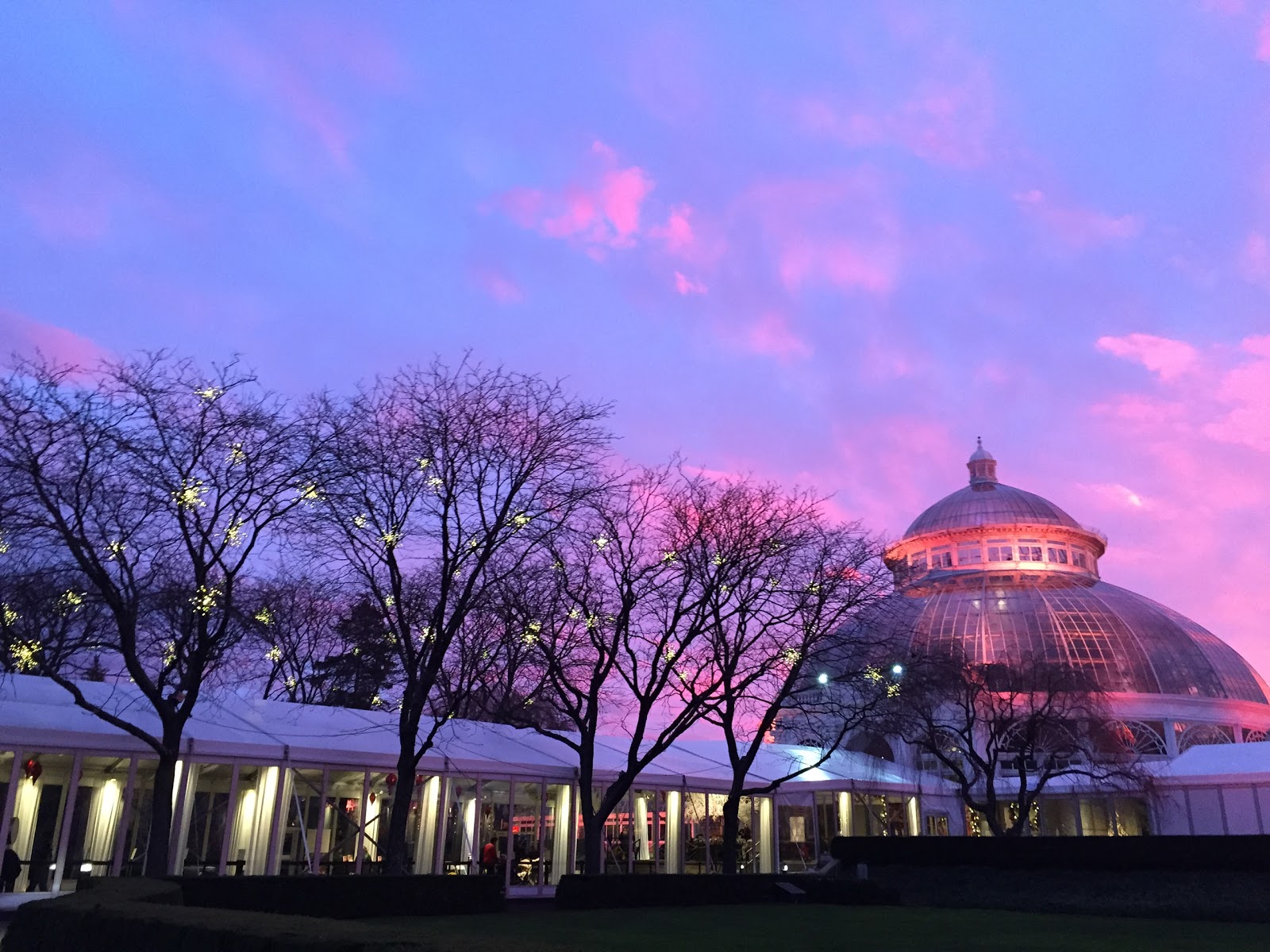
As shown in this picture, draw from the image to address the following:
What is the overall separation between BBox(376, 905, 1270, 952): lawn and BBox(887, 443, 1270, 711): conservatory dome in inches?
1031

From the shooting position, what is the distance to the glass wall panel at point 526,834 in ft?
91.4

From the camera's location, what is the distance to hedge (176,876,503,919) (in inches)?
661

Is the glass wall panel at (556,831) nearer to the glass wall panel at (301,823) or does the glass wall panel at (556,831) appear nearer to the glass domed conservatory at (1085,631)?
the glass wall panel at (301,823)

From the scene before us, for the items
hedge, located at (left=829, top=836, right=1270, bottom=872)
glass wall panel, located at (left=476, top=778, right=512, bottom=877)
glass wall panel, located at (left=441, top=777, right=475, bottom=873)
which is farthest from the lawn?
hedge, located at (left=829, top=836, right=1270, bottom=872)

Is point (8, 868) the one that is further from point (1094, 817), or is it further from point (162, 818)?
point (1094, 817)

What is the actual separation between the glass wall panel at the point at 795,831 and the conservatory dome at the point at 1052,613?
12.5 m

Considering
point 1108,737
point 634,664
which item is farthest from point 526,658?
point 1108,737

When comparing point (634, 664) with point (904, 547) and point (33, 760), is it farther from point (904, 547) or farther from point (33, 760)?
point (904, 547)

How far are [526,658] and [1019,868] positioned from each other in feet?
57.8

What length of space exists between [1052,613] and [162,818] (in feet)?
199

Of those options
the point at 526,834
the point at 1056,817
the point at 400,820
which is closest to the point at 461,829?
the point at 526,834

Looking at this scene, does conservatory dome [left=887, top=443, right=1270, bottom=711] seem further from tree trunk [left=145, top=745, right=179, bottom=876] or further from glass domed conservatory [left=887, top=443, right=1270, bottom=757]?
tree trunk [left=145, top=745, right=179, bottom=876]

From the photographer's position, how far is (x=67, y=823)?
2019 centimetres

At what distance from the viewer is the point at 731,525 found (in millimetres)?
25625
